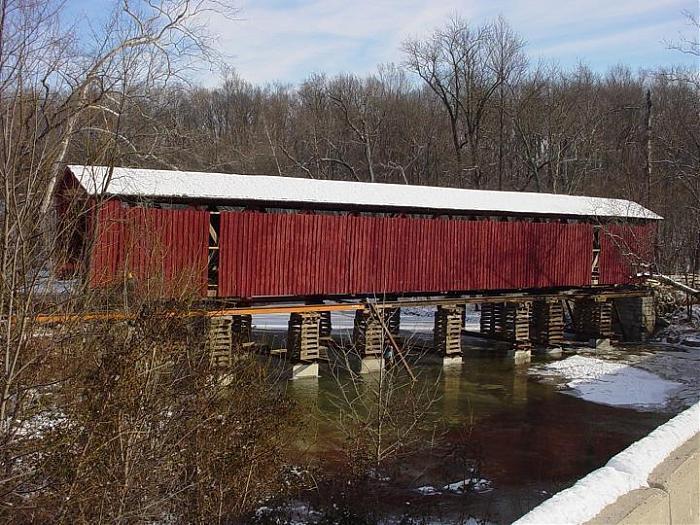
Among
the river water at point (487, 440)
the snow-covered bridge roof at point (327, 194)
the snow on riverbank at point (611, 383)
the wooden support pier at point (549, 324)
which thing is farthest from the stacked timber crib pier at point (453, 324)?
the snow-covered bridge roof at point (327, 194)

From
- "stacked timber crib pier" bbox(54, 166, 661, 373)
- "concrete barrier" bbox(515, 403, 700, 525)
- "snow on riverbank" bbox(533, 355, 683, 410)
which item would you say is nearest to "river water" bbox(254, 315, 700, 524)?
"snow on riverbank" bbox(533, 355, 683, 410)

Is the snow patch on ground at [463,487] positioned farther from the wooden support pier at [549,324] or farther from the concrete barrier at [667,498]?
the wooden support pier at [549,324]

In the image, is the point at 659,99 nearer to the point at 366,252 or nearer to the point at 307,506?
the point at 366,252

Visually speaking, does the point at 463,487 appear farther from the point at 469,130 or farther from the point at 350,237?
the point at 469,130

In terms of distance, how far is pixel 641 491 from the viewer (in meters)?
2.91

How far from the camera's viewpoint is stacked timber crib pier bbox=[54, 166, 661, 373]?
1314cm

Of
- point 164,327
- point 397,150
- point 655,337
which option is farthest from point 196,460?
point 397,150

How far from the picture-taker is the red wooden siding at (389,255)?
47.2 ft

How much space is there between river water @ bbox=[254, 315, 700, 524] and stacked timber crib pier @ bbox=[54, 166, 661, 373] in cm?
156

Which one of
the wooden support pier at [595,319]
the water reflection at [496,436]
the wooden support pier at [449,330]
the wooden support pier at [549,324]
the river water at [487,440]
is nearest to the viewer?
the river water at [487,440]

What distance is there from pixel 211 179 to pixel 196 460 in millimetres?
8889

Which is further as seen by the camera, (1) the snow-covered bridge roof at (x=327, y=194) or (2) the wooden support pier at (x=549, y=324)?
(2) the wooden support pier at (x=549, y=324)

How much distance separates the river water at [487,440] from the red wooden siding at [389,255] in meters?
2.24

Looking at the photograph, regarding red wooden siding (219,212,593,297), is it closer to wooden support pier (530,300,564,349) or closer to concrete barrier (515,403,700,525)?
wooden support pier (530,300,564,349)
